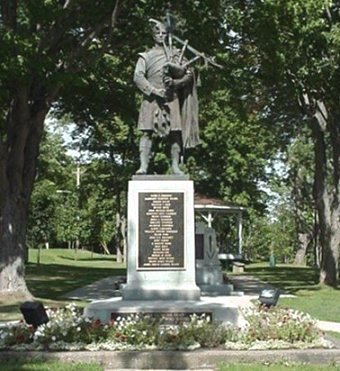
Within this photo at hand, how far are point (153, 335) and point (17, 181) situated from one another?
10108 mm

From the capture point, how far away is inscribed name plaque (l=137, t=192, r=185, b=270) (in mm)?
11898

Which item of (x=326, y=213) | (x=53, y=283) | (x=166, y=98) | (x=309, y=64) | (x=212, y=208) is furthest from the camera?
(x=212, y=208)

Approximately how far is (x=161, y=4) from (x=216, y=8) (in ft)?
4.77

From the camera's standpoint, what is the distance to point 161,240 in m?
12.0

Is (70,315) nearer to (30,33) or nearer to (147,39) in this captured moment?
(30,33)

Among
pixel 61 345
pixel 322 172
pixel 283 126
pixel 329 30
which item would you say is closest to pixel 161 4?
pixel 329 30

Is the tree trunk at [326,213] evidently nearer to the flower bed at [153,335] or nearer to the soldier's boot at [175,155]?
the soldier's boot at [175,155]

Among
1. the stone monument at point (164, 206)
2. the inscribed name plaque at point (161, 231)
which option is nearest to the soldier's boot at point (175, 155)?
the stone monument at point (164, 206)

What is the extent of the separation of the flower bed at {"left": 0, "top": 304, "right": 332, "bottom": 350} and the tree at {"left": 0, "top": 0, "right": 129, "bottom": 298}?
8.44m

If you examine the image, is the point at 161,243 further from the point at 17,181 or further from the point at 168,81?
the point at 17,181

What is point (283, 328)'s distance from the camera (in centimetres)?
1007

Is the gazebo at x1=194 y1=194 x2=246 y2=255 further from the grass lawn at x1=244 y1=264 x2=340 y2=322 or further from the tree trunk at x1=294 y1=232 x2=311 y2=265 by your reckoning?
the tree trunk at x1=294 y1=232 x2=311 y2=265

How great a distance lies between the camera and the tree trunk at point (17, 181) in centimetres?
1847

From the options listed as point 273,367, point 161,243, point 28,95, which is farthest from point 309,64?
point 273,367
